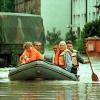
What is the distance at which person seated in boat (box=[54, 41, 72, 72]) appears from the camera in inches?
878

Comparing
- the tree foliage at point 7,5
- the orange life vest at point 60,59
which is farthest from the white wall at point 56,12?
the orange life vest at point 60,59

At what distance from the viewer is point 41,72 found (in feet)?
73.3

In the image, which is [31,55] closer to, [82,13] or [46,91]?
[46,91]

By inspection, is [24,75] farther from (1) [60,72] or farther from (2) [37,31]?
(2) [37,31]

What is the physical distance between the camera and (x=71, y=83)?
2161cm

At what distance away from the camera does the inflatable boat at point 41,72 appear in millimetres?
22125

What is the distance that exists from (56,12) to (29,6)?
1222 centimetres

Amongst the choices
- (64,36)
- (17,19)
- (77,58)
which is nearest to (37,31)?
(17,19)

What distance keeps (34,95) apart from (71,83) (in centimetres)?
533

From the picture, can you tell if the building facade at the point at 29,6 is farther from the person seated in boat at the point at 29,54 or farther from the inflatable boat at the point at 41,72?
the inflatable boat at the point at 41,72

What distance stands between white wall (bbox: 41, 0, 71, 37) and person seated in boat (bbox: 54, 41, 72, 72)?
79.5 m

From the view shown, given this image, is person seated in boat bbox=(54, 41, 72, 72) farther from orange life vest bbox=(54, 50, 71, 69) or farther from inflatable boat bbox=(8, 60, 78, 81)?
inflatable boat bbox=(8, 60, 78, 81)

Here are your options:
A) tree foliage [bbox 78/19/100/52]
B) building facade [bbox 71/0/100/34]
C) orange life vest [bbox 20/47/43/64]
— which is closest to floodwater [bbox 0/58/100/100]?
orange life vest [bbox 20/47/43/64]

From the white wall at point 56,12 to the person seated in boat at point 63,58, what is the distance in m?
79.5
